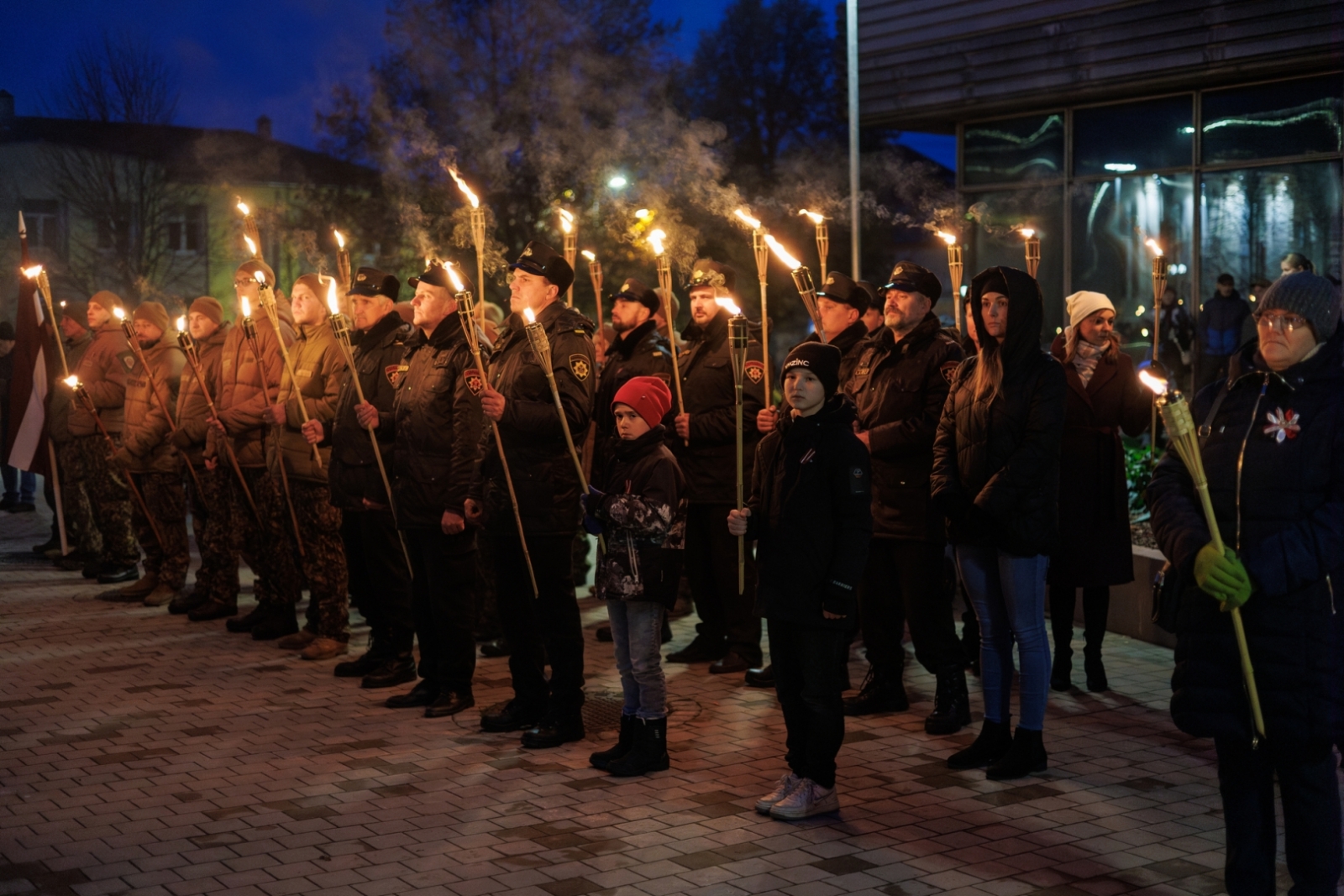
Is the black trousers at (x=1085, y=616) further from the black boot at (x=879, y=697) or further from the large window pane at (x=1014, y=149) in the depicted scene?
the large window pane at (x=1014, y=149)

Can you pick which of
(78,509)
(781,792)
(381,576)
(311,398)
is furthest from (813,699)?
(78,509)

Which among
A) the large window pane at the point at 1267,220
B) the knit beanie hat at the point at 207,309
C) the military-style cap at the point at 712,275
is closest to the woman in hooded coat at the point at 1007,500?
the military-style cap at the point at 712,275

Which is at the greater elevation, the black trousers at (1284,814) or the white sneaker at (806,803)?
the black trousers at (1284,814)

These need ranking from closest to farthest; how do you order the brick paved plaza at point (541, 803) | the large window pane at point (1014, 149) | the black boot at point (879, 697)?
the brick paved plaza at point (541, 803), the black boot at point (879, 697), the large window pane at point (1014, 149)

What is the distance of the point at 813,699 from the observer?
19.0ft

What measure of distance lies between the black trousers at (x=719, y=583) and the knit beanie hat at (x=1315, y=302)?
4.31 m

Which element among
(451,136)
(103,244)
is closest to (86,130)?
(103,244)

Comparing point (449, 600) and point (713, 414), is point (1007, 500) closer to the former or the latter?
point (713, 414)

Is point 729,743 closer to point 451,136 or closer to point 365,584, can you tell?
point 365,584

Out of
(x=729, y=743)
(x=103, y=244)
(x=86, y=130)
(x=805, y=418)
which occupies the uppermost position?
(x=86, y=130)

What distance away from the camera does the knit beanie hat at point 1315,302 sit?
452 cm

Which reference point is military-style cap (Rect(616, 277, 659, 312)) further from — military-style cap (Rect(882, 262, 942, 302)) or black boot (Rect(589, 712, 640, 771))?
black boot (Rect(589, 712, 640, 771))

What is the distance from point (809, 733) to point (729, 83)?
46.1m

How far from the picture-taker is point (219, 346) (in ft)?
35.1
